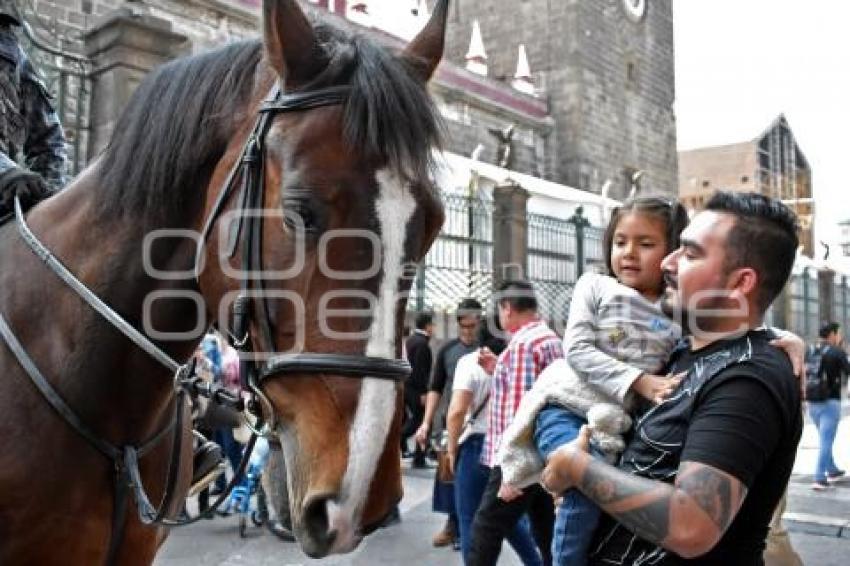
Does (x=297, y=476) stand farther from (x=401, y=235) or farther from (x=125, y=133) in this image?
(x=125, y=133)

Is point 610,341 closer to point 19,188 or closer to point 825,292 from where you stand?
point 19,188

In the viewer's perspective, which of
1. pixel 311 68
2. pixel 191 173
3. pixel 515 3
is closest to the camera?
pixel 311 68

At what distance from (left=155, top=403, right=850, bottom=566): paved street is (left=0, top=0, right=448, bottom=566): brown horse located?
367cm

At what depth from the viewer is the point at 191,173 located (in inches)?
80.3

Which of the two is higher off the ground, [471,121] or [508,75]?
[508,75]

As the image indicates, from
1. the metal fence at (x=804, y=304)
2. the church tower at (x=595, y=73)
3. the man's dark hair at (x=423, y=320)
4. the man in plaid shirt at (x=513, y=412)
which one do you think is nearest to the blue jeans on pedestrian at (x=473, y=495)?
the man in plaid shirt at (x=513, y=412)

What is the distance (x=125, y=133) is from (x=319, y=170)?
2.49 ft

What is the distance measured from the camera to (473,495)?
17.4ft

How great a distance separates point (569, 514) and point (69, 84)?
29.8 ft

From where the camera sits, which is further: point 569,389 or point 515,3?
point 515,3

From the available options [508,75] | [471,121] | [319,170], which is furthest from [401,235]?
[508,75]

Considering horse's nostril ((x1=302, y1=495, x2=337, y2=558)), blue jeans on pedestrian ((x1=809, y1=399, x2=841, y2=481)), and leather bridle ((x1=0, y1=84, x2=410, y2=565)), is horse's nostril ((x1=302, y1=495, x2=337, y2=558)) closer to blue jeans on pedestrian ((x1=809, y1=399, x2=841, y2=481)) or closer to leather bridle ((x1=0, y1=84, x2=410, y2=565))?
leather bridle ((x1=0, y1=84, x2=410, y2=565))

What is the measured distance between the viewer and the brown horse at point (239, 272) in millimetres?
1625

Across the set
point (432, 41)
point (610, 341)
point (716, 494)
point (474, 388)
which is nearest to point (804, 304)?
point (474, 388)
